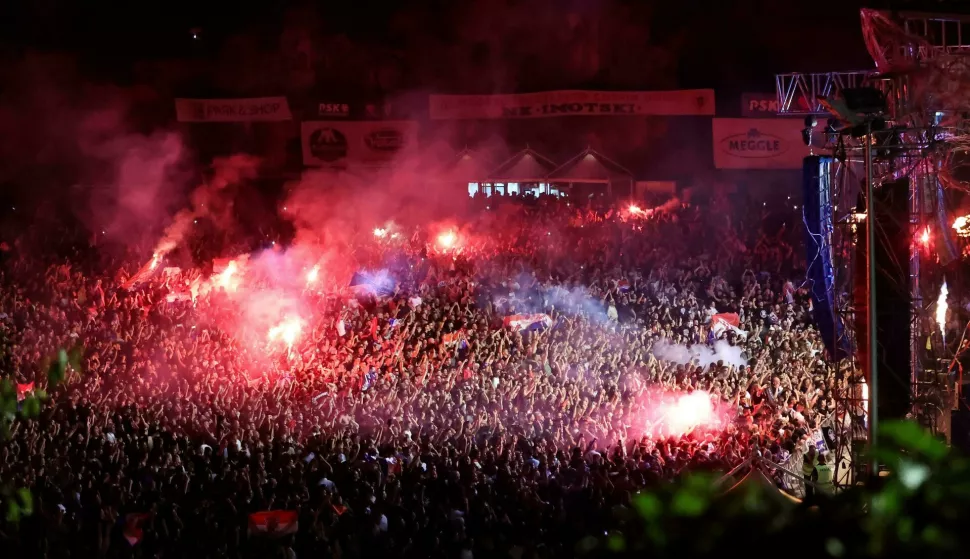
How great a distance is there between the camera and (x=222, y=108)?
17172mm

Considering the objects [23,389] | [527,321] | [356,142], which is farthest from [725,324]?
[356,142]

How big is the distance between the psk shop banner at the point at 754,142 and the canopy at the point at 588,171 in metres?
2.33

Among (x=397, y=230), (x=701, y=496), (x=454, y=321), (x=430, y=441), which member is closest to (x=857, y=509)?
(x=701, y=496)

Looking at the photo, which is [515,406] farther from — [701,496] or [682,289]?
[701,496]

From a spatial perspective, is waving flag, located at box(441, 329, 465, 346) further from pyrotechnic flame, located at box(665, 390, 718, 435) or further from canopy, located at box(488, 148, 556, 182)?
canopy, located at box(488, 148, 556, 182)

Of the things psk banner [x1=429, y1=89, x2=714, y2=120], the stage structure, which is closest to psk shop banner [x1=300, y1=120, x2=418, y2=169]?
psk banner [x1=429, y1=89, x2=714, y2=120]

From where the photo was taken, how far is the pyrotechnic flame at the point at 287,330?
1091 cm

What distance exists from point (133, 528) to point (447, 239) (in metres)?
11.0

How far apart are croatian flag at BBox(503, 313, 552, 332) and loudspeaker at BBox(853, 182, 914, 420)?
4875mm

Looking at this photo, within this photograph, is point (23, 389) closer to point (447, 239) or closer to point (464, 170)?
point (447, 239)

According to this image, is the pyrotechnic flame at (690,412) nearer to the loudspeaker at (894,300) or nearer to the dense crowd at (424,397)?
the dense crowd at (424,397)

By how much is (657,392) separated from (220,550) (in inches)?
197

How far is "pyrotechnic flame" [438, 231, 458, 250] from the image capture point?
15789 mm

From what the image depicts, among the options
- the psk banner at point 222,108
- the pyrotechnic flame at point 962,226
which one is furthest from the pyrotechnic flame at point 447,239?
the pyrotechnic flame at point 962,226
